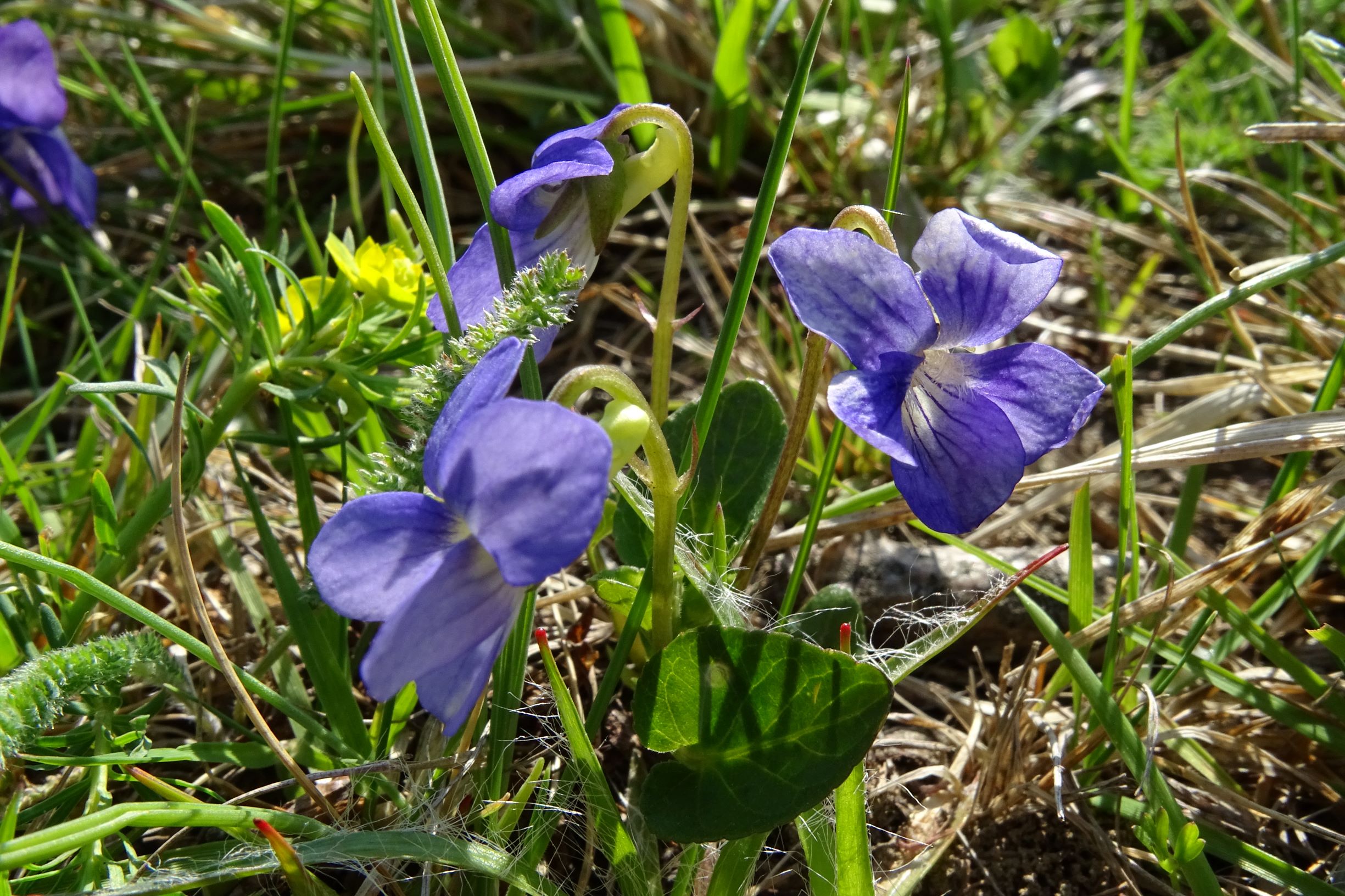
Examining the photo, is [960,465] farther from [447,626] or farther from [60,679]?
[60,679]

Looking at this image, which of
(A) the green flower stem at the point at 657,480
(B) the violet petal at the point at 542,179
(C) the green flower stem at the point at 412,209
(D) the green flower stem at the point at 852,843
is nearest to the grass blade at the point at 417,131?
(C) the green flower stem at the point at 412,209

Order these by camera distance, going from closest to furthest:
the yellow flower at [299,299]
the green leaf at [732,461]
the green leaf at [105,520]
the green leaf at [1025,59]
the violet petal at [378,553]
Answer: the violet petal at [378,553]
the green leaf at [105,520]
the green leaf at [732,461]
the yellow flower at [299,299]
the green leaf at [1025,59]

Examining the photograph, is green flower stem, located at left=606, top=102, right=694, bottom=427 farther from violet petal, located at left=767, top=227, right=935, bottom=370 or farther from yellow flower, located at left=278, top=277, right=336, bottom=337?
yellow flower, located at left=278, top=277, right=336, bottom=337

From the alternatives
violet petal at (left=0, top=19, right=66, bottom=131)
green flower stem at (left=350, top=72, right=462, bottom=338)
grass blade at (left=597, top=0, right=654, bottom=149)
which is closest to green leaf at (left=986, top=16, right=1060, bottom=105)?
grass blade at (left=597, top=0, right=654, bottom=149)

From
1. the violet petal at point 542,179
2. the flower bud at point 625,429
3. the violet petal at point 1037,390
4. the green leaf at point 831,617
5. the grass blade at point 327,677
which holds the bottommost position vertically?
the green leaf at point 831,617

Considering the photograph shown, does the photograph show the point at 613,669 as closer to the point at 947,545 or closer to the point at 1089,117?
the point at 947,545

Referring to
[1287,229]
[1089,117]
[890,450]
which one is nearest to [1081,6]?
[1089,117]

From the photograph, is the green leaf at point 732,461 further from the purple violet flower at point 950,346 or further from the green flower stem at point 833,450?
the purple violet flower at point 950,346
